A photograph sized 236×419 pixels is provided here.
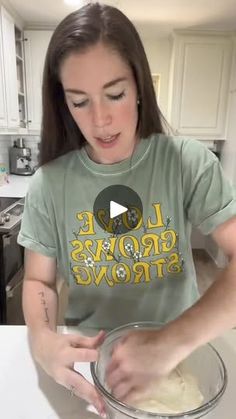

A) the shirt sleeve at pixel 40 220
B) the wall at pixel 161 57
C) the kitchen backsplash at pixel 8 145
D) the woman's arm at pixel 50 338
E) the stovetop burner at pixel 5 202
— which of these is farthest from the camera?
the wall at pixel 161 57

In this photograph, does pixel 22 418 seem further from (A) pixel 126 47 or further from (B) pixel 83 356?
(A) pixel 126 47

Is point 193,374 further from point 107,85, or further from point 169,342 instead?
point 107,85

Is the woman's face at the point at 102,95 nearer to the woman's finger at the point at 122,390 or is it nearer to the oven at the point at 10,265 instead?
the woman's finger at the point at 122,390

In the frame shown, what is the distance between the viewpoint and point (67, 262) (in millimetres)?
738

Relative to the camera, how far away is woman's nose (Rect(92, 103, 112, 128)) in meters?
0.62

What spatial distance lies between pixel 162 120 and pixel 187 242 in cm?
29

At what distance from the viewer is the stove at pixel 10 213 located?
1637 millimetres

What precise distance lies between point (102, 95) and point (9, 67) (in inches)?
86.0

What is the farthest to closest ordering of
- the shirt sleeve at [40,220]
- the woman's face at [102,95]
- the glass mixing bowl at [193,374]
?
1. the shirt sleeve at [40,220]
2. the woman's face at [102,95]
3. the glass mixing bowl at [193,374]

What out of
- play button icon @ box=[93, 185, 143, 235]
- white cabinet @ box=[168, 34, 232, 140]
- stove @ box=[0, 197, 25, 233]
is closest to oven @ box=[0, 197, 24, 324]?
stove @ box=[0, 197, 25, 233]

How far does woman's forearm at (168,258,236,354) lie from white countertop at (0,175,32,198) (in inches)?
71.5

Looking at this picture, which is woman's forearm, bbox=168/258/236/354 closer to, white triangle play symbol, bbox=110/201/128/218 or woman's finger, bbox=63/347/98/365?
woman's finger, bbox=63/347/98/365

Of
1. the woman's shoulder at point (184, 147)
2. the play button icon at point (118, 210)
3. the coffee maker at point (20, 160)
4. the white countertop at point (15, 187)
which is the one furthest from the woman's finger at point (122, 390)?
the coffee maker at point (20, 160)

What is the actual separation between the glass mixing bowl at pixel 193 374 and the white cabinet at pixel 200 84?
9.35 ft
